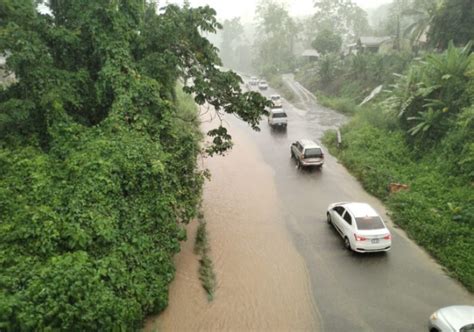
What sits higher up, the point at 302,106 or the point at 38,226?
the point at 38,226

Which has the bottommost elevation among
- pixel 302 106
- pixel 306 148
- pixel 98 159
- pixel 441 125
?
pixel 302 106

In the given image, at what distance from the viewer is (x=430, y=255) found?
13.0 meters

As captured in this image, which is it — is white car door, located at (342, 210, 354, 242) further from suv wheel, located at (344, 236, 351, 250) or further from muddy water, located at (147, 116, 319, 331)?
muddy water, located at (147, 116, 319, 331)

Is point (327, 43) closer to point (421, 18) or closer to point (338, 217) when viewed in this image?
point (421, 18)

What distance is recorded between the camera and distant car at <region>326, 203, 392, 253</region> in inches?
497

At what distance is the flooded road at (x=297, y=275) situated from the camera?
407 inches

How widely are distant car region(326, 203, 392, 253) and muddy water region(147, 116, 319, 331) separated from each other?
201 centimetres

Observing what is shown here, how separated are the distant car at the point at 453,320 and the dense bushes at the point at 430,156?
2663 millimetres

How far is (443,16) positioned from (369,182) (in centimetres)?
1711

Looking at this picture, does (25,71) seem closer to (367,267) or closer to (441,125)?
(367,267)

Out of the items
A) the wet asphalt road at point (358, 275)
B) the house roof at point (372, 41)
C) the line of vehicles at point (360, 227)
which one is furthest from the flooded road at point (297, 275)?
the house roof at point (372, 41)

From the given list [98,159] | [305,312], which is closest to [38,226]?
[98,159]

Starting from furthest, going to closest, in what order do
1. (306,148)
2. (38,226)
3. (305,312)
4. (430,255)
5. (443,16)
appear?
(443,16)
(306,148)
(430,255)
(305,312)
(38,226)

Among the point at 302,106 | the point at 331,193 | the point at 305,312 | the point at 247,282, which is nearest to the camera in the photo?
the point at 305,312
